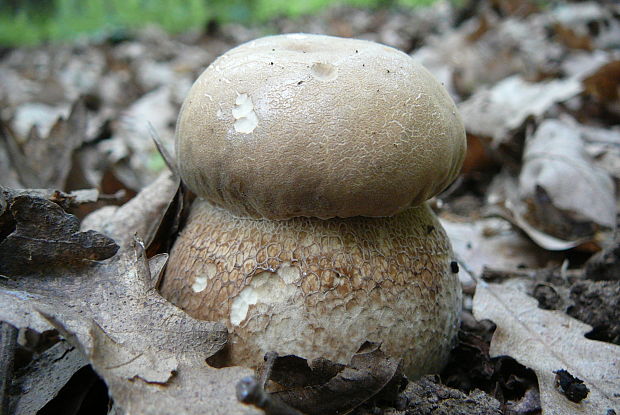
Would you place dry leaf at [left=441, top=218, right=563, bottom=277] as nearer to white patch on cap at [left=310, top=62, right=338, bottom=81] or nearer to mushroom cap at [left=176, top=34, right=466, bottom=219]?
mushroom cap at [left=176, top=34, right=466, bottom=219]

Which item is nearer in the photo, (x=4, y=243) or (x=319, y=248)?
(x=4, y=243)

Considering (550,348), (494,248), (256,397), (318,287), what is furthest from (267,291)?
(494,248)

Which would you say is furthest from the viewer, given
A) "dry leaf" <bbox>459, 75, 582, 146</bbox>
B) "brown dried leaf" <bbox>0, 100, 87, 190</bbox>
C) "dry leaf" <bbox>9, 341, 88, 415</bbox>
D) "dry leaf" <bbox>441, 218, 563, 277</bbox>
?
"dry leaf" <bbox>459, 75, 582, 146</bbox>

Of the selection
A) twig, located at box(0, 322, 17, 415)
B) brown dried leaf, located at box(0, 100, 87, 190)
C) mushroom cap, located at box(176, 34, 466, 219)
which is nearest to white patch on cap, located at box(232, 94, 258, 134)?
mushroom cap, located at box(176, 34, 466, 219)

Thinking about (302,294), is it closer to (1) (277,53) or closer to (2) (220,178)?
(2) (220,178)

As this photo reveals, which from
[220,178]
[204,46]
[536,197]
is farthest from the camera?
[204,46]

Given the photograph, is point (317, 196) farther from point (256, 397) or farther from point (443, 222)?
point (443, 222)

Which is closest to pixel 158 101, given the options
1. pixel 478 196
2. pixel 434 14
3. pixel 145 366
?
pixel 478 196

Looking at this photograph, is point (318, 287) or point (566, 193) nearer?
point (318, 287)
